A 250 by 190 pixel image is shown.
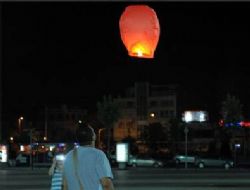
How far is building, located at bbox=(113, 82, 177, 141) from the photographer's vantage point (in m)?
129

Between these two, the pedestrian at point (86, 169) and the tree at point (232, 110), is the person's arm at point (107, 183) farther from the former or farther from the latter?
the tree at point (232, 110)

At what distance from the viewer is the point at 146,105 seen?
130875mm

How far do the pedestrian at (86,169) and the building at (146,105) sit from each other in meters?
123

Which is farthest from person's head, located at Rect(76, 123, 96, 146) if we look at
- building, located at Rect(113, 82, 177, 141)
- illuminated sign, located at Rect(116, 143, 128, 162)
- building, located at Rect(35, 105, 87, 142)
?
→ building, located at Rect(113, 82, 177, 141)

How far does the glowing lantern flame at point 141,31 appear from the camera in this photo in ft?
30.2

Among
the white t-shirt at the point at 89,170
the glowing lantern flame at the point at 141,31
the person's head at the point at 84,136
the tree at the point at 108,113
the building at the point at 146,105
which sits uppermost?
the building at the point at 146,105

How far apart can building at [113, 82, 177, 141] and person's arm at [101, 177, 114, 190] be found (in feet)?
404

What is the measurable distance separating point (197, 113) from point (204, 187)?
237 ft

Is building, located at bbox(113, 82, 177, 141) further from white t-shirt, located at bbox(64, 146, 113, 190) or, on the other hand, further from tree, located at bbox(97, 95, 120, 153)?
white t-shirt, located at bbox(64, 146, 113, 190)

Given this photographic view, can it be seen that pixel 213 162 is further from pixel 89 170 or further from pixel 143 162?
pixel 89 170

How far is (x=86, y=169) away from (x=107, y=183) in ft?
0.70

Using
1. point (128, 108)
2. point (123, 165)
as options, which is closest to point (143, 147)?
point (128, 108)

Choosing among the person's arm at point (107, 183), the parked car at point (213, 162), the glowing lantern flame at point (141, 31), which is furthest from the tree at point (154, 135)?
the person's arm at point (107, 183)

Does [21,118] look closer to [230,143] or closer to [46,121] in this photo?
[46,121]
